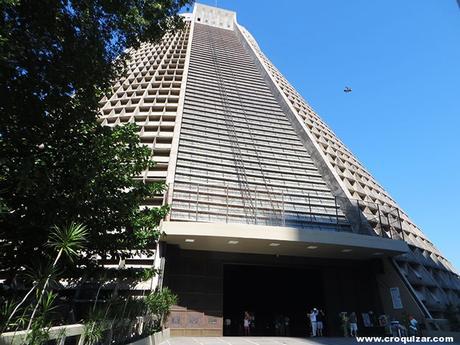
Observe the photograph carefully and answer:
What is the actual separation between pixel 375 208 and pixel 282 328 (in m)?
8.75

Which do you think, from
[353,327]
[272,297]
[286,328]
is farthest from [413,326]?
Answer: [272,297]

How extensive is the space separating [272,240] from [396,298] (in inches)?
273

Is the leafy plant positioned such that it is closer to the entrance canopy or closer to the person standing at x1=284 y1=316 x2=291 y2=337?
the entrance canopy

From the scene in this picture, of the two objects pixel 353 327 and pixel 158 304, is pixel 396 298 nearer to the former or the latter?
pixel 353 327

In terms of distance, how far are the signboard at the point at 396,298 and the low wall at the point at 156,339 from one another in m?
10.4

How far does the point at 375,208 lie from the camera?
19.2 m

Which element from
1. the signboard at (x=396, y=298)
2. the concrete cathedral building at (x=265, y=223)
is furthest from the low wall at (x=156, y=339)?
the signboard at (x=396, y=298)

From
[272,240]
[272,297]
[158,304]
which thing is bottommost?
[158,304]

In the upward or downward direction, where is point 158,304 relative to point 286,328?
upward

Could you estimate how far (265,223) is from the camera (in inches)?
625

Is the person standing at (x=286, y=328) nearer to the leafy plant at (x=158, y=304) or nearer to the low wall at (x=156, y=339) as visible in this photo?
the low wall at (x=156, y=339)

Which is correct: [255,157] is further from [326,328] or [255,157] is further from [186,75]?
[186,75]

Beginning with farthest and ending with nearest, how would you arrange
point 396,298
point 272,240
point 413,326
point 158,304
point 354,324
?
point 396,298 → point 354,324 → point 272,240 → point 413,326 → point 158,304

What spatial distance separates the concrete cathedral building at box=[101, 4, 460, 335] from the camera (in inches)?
607
